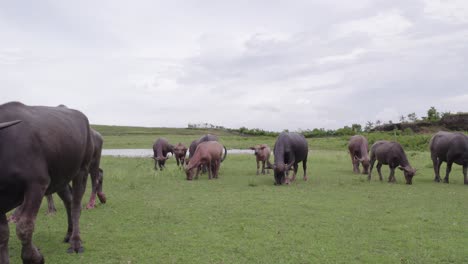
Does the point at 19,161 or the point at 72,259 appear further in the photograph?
the point at 72,259

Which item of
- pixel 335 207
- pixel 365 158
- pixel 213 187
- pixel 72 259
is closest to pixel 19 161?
pixel 72 259

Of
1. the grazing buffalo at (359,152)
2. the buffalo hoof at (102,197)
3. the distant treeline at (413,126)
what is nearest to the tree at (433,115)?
the distant treeline at (413,126)

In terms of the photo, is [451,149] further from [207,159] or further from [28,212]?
[28,212]

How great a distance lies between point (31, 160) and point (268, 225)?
584cm

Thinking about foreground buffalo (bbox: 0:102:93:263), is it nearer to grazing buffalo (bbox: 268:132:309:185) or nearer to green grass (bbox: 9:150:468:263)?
green grass (bbox: 9:150:468:263)

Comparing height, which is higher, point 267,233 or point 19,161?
point 19,161

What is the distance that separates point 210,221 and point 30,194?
17.8ft

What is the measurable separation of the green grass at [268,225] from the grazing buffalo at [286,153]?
0.82m

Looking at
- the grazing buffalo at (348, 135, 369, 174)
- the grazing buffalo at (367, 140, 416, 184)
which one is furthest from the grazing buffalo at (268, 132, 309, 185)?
the grazing buffalo at (348, 135, 369, 174)

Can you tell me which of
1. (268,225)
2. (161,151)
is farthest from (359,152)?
(268,225)

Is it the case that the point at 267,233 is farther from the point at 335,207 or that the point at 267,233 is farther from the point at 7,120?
the point at 7,120

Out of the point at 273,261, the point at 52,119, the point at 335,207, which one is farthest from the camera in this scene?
the point at 335,207

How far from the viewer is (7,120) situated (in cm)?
607

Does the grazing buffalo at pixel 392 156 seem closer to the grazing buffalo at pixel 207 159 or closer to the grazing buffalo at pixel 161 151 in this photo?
the grazing buffalo at pixel 207 159
